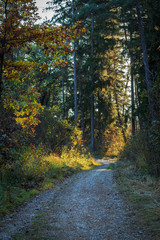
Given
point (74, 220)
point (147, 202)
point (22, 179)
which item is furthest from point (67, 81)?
point (74, 220)

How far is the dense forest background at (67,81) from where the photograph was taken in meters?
4.90

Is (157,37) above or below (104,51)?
below

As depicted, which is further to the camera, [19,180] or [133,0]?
[133,0]

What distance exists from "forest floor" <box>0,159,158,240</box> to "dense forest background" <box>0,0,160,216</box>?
1.15 metres

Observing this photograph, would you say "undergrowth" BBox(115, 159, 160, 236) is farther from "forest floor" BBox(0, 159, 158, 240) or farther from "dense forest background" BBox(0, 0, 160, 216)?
"dense forest background" BBox(0, 0, 160, 216)

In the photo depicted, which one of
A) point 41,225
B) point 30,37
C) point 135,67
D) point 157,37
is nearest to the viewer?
point 41,225

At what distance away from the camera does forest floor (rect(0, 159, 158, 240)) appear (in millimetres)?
3312

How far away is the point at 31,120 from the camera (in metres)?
6.07

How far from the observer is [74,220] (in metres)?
4.05

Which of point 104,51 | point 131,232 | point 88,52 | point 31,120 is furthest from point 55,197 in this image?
point 88,52

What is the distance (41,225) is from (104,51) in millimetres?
23398

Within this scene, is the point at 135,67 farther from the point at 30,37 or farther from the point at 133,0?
the point at 30,37

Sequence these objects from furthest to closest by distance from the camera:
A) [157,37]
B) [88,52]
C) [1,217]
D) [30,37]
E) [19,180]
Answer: [88,52] → [157,37] → [19,180] → [30,37] → [1,217]

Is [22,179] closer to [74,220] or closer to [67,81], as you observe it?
[74,220]
